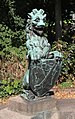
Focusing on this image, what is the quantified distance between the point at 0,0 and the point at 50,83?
5147 mm

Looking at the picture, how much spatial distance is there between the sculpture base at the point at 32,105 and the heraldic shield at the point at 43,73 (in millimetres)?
167

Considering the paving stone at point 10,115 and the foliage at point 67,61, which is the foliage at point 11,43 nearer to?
the foliage at point 67,61

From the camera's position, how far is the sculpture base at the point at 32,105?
4.75m

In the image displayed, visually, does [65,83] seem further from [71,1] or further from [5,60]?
[71,1]

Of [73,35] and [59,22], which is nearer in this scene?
[59,22]

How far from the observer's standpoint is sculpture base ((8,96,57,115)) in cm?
475

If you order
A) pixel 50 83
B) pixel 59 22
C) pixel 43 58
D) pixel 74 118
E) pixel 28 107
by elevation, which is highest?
pixel 59 22

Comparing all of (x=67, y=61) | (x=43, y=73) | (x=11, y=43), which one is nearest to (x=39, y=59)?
(x=43, y=73)

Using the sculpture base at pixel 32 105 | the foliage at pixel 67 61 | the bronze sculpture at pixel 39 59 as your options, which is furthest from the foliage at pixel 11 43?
the bronze sculpture at pixel 39 59

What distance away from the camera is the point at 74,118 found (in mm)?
5270

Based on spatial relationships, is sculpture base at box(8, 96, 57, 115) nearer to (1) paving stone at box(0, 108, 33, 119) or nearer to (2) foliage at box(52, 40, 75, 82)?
(1) paving stone at box(0, 108, 33, 119)

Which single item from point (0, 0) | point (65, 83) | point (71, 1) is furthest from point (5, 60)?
point (71, 1)

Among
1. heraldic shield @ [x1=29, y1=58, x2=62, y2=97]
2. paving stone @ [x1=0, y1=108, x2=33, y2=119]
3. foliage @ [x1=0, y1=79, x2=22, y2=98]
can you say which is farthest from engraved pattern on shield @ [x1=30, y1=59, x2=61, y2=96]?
foliage @ [x1=0, y1=79, x2=22, y2=98]

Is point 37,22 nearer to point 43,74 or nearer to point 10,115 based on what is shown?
point 43,74
